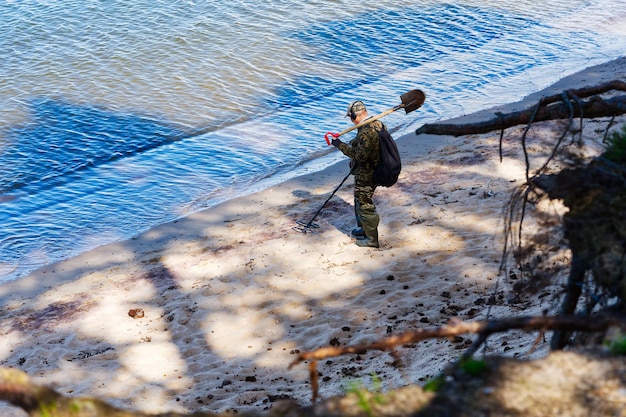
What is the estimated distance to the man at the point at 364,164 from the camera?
30.9 ft

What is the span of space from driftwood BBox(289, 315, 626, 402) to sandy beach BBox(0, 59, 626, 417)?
835 millimetres

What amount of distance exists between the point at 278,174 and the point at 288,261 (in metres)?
4.14

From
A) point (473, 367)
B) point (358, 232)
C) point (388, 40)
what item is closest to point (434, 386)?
point (473, 367)

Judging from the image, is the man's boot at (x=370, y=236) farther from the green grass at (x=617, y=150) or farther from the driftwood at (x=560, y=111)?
the green grass at (x=617, y=150)

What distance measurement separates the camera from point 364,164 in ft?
31.7

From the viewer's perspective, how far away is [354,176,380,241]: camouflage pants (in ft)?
32.0

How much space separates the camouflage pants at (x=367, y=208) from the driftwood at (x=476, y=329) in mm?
5634

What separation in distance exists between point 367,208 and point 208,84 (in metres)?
9.98

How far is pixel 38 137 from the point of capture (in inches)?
629

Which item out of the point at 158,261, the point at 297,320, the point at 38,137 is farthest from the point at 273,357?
the point at 38,137

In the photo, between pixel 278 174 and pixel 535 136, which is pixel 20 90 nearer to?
pixel 278 174

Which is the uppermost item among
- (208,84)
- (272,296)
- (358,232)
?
(358,232)

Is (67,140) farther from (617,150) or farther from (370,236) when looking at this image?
(617,150)

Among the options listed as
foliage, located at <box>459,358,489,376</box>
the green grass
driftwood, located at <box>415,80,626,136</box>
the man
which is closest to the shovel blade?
the man
